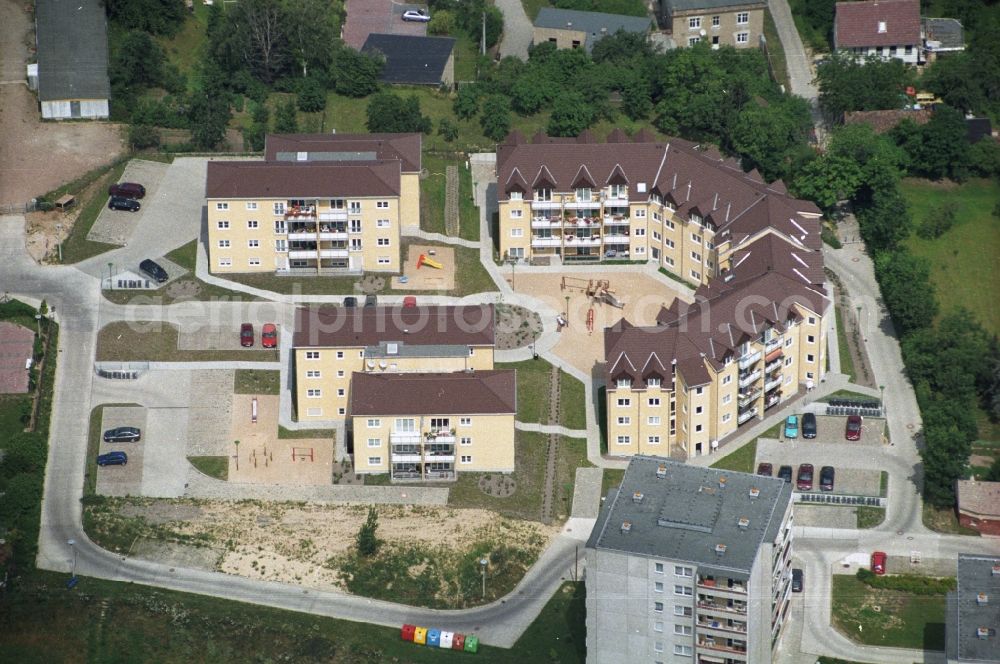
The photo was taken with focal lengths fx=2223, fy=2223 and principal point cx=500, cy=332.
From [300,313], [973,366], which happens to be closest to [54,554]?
[300,313]

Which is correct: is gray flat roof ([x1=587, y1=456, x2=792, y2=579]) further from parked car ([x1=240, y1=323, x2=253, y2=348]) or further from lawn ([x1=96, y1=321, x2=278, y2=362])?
parked car ([x1=240, y1=323, x2=253, y2=348])

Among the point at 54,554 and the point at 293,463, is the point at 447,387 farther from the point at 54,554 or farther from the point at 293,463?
the point at 54,554

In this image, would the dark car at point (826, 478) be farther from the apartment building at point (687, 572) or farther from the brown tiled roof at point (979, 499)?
the apartment building at point (687, 572)

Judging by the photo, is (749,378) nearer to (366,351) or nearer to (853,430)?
(853,430)

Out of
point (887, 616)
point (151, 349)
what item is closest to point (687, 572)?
point (887, 616)

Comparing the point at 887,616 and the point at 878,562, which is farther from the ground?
the point at 878,562

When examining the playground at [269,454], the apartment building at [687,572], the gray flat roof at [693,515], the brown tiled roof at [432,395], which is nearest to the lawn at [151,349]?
the playground at [269,454]
